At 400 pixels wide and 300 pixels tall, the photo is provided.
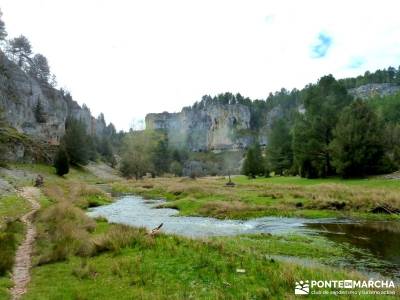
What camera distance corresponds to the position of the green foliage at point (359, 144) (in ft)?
201

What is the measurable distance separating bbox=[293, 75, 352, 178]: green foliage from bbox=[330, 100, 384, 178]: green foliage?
580 cm

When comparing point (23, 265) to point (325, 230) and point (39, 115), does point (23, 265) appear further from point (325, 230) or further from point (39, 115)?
point (39, 115)

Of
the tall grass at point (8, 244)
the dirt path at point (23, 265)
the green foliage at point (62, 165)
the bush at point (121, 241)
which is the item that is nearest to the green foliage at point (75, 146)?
the green foliage at point (62, 165)

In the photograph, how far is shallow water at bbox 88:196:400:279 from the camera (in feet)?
65.6

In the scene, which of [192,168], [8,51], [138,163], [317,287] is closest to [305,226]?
[317,287]

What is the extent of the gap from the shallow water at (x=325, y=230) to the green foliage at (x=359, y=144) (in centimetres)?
3048

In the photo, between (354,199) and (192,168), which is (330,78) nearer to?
(354,199)

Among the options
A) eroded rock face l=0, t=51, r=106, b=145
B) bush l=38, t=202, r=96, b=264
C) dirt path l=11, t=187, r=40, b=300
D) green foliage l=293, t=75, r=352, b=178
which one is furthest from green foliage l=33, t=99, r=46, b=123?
dirt path l=11, t=187, r=40, b=300

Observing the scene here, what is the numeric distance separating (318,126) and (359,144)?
1318 centimetres

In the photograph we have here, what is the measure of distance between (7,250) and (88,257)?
3.99 meters

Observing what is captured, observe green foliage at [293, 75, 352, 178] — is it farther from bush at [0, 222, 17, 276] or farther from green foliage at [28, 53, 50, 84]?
green foliage at [28, 53, 50, 84]

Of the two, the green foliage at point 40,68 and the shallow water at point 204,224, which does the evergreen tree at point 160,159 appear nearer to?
the green foliage at point 40,68

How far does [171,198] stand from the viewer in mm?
60000

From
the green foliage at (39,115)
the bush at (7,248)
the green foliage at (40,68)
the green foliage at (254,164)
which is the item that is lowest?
the bush at (7,248)
